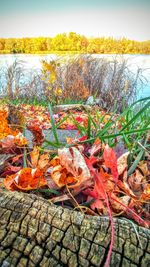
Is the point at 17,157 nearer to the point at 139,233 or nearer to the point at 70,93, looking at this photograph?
the point at 139,233

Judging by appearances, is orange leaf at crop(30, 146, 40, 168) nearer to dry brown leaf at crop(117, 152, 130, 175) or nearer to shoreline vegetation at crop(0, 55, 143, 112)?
dry brown leaf at crop(117, 152, 130, 175)

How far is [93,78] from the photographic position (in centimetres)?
991

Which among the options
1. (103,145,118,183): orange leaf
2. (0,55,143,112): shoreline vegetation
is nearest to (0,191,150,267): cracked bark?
(103,145,118,183): orange leaf

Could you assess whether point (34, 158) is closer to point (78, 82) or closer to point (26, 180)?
point (26, 180)

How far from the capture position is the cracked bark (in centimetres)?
74

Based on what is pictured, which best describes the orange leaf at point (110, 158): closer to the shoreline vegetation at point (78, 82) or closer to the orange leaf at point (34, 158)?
the orange leaf at point (34, 158)

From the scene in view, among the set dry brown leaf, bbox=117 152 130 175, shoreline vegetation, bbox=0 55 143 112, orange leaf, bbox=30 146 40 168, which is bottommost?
shoreline vegetation, bbox=0 55 143 112

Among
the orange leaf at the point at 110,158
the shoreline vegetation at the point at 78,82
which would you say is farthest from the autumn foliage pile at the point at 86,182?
the shoreline vegetation at the point at 78,82

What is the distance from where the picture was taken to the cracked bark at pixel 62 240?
739 millimetres

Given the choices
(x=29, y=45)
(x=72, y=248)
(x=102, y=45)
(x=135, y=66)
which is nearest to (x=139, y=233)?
(x=72, y=248)

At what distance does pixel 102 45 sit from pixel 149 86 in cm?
960

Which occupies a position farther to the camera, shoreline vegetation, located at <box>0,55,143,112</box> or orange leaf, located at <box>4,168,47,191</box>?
shoreline vegetation, located at <box>0,55,143,112</box>

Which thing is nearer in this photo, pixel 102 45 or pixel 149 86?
pixel 149 86

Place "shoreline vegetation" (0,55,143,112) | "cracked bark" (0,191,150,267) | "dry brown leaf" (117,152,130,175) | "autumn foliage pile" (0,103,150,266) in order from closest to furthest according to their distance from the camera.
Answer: "cracked bark" (0,191,150,267), "autumn foliage pile" (0,103,150,266), "dry brown leaf" (117,152,130,175), "shoreline vegetation" (0,55,143,112)
